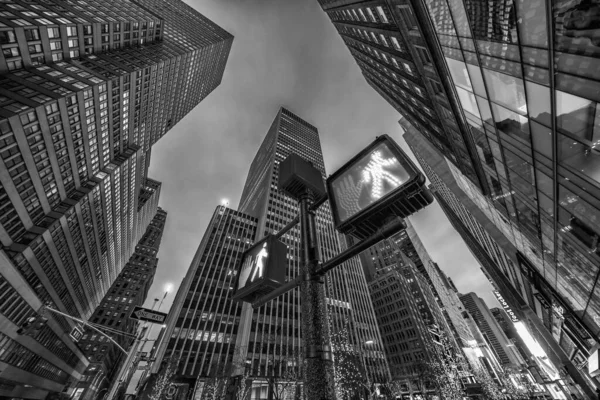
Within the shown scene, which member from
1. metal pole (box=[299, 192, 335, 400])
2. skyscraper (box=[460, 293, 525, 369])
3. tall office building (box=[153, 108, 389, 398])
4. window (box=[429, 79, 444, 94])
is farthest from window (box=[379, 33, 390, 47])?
skyscraper (box=[460, 293, 525, 369])

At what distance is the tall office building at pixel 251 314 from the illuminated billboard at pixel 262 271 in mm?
38591

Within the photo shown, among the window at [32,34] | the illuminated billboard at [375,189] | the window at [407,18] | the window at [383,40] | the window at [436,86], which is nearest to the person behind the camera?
the illuminated billboard at [375,189]

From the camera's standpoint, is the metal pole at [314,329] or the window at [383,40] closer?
the metal pole at [314,329]

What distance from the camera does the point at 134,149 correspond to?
238 feet

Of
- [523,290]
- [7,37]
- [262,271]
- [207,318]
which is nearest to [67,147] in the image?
[7,37]

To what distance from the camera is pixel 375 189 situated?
3250mm

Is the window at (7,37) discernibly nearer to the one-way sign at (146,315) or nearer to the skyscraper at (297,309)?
the skyscraper at (297,309)

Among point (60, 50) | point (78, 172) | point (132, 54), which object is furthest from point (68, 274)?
point (132, 54)

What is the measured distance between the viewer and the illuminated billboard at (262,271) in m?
3.89

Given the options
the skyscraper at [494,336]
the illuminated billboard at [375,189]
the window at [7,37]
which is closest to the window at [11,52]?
the window at [7,37]

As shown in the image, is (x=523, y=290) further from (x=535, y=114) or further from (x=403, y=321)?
(x=403, y=321)

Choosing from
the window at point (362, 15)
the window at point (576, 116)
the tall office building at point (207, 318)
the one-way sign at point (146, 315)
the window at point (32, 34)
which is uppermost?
the window at point (32, 34)

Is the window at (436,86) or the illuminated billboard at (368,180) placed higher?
the window at (436,86)

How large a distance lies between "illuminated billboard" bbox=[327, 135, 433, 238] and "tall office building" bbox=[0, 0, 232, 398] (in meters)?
57.5
